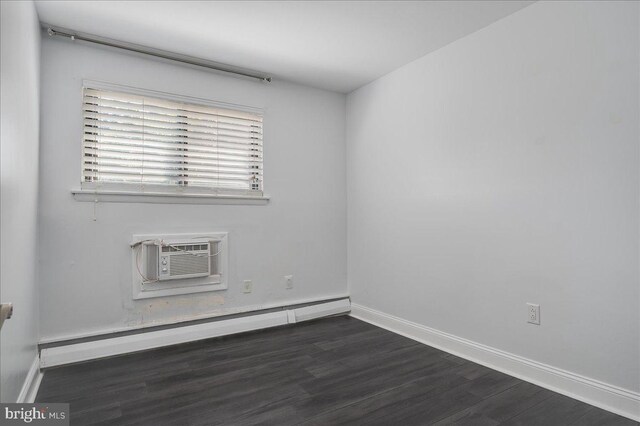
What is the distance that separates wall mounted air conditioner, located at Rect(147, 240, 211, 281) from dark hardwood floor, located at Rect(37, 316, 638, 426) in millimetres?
574

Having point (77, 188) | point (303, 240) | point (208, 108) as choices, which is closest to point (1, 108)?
point (77, 188)

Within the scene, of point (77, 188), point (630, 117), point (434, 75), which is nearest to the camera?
point (630, 117)

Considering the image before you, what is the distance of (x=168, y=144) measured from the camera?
10.0ft

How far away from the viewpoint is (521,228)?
2373 millimetres

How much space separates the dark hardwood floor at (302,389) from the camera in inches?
73.5

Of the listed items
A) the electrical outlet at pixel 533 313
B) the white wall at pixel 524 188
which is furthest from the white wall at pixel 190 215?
the electrical outlet at pixel 533 313

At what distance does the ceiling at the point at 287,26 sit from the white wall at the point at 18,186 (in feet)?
1.50

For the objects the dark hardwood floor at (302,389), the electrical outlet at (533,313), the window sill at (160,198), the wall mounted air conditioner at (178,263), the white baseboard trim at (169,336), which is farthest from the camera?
the wall mounted air conditioner at (178,263)

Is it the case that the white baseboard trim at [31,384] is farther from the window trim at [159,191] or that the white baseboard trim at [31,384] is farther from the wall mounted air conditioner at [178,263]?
the window trim at [159,191]

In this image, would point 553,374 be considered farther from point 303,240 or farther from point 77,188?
point 77,188

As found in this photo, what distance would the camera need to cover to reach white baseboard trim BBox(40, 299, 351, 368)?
254 centimetres

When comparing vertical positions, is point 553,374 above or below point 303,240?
below

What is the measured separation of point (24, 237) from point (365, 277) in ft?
9.07

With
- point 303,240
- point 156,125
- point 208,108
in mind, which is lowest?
point 303,240
